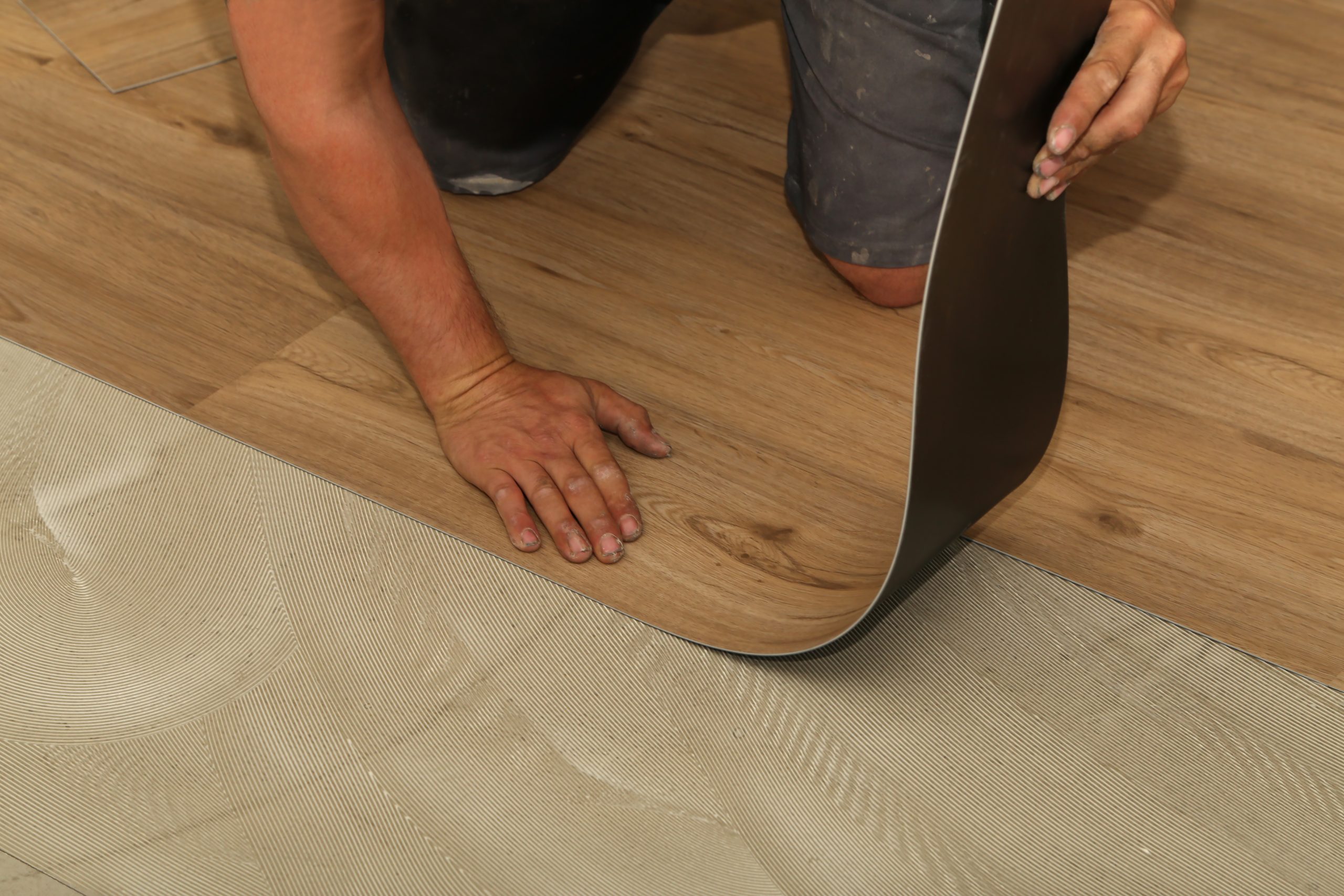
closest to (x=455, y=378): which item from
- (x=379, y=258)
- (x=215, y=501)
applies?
(x=379, y=258)

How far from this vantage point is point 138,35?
6.32ft

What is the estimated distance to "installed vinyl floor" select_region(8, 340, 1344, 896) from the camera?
0.93m

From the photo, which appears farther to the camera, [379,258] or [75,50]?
[75,50]

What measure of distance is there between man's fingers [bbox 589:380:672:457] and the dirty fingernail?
0.11 meters

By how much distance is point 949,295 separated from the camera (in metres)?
0.87

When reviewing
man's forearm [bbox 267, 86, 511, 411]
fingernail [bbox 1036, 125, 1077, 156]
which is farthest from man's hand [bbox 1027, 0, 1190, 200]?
man's forearm [bbox 267, 86, 511, 411]

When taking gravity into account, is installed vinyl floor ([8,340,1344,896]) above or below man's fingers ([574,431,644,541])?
below

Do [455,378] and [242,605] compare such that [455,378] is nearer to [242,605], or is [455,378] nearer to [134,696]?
[242,605]

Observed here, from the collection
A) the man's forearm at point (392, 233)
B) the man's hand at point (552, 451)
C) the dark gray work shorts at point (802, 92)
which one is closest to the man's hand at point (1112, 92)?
the dark gray work shorts at point (802, 92)

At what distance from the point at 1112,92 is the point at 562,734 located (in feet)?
2.41

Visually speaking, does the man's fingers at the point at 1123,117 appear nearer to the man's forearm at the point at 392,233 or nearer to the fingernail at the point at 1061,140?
the fingernail at the point at 1061,140

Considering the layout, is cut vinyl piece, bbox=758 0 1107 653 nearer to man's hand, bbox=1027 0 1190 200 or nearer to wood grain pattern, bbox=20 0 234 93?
man's hand, bbox=1027 0 1190 200

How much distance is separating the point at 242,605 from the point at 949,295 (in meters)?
0.72

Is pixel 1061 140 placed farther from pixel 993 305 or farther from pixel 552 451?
pixel 552 451
